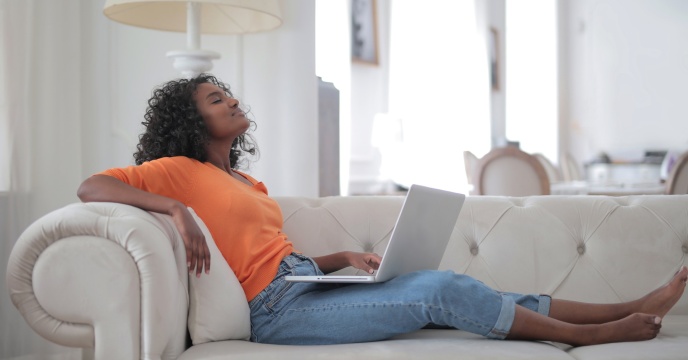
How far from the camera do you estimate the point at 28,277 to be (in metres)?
1.54

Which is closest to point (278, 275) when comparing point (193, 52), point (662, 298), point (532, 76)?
point (662, 298)

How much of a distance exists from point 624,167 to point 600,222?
8.57 metres

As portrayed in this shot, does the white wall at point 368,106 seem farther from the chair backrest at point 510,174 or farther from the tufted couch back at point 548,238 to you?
the tufted couch back at point 548,238

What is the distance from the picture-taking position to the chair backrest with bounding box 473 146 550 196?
162 inches

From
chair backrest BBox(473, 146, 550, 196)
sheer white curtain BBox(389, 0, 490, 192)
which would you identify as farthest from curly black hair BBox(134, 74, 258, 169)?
sheer white curtain BBox(389, 0, 490, 192)

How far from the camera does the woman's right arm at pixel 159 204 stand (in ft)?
5.53

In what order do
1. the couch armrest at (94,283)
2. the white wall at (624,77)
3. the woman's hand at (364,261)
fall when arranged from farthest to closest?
the white wall at (624,77)
the woman's hand at (364,261)
the couch armrest at (94,283)

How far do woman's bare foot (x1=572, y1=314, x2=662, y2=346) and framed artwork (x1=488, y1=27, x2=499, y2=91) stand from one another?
735 centimetres

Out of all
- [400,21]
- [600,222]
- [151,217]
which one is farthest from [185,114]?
[400,21]

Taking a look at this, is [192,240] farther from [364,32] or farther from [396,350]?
[364,32]

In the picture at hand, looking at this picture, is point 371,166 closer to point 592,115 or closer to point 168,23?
point 168,23

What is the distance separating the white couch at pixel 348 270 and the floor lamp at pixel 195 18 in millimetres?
693

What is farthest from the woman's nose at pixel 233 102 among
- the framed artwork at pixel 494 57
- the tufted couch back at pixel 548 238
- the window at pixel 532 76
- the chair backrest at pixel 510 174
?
the window at pixel 532 76

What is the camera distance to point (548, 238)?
7.29 feet
